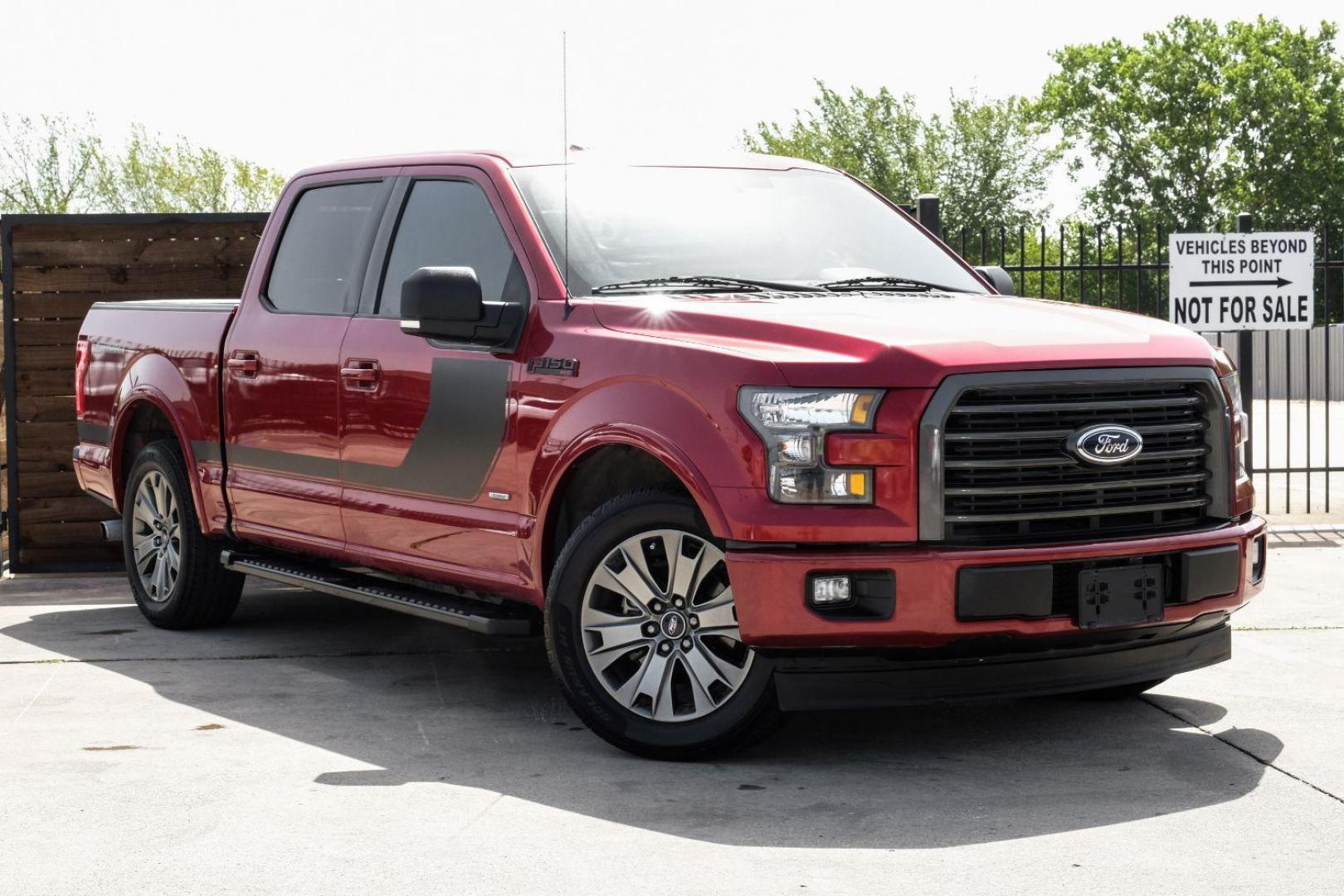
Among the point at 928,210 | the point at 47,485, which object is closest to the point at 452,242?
the point at 47,485

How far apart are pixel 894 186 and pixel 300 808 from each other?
210ft

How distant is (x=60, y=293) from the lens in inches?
418

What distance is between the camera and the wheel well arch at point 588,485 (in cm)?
581

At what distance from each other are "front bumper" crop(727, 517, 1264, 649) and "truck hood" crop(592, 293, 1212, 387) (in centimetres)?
49

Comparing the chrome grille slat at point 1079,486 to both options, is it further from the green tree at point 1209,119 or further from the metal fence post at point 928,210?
the green tree at point 1209,119

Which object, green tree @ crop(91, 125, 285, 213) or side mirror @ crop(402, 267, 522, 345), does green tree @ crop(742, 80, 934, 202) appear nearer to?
green tree @ crop(91, 125, 285, 213)

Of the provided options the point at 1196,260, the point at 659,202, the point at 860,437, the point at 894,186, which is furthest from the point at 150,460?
the point at 894,186

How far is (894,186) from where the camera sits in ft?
222

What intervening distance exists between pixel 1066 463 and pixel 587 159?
2.31m

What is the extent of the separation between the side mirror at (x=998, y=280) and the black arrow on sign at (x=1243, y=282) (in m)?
5.39

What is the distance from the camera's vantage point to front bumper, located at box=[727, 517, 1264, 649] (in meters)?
5.09

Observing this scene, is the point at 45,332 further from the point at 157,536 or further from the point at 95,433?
the point at 157,536

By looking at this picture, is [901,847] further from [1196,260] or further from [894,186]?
[894,186]

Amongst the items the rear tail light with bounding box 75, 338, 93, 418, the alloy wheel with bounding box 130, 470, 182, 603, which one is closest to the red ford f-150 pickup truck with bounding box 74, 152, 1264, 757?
the alloy wheel with bounding box 130, 470, 182, 603
